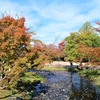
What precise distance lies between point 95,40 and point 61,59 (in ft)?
98.2

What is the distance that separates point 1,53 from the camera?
18.5 meters

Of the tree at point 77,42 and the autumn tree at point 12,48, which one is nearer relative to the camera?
the autumn tree at point 12,48

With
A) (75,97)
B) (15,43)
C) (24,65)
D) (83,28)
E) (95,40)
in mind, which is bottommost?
(75,97)

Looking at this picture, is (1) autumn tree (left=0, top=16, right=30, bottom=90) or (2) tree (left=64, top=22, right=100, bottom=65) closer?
(1) autumn tree (left=0, top=16, right=30, bottom=90)

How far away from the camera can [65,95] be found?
24250 millimetres

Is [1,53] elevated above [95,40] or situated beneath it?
situated beneath

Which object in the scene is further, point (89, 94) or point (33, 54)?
Result: point (89, 94)

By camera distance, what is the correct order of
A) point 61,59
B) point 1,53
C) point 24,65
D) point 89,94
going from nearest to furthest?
point 1,53
point 24,65
point 89,94
point 61,59

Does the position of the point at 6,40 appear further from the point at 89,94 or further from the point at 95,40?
the point at 95,40

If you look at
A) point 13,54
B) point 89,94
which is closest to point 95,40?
point 89,94

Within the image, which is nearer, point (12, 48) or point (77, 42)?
point (12, 48)

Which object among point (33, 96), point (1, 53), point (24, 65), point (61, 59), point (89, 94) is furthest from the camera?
point (61, 59)

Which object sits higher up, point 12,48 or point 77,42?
point 77,42

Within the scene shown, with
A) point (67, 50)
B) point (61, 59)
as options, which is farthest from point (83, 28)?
point (67, 50)
